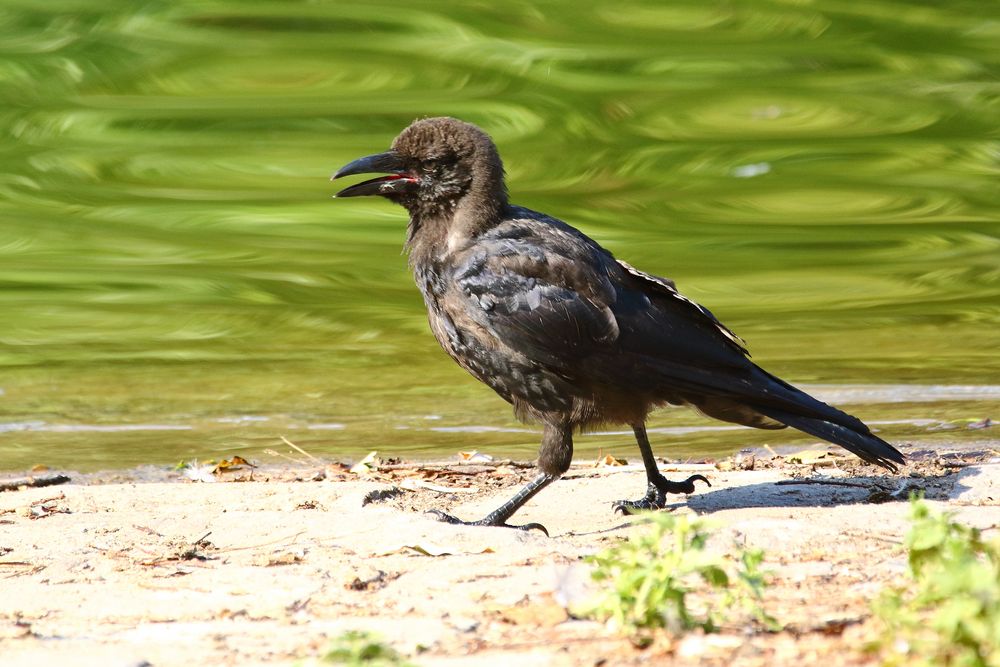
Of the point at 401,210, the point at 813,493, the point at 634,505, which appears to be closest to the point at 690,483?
the point at 634,505

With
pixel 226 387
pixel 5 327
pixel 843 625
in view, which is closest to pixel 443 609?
pixel 843 625

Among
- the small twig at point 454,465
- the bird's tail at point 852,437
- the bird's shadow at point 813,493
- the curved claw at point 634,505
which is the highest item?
the bird's tail at point 852,437

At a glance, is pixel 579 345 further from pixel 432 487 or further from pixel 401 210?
pixel 401 210

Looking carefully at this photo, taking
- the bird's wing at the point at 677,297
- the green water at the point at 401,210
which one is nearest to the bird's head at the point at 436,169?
the bird's wing at the point at 677,297

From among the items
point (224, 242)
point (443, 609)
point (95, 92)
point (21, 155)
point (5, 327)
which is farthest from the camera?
point (95, 92)

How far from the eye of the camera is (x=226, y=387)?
907 cm

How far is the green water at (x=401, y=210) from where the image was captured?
8.61m

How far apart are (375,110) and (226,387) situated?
6527 millimetres

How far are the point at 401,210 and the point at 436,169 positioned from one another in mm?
7956

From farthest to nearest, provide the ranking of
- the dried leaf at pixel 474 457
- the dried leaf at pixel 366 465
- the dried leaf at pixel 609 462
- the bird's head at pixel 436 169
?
the dried leaf at pixel 474 457 < the dried leaf at pixel 609 462 < the dried leaf at pixel 366 465 < the bird's head at pixel 436 169

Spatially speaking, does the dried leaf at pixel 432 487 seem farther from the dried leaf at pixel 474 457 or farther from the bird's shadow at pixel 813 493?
the bird's shadow at pixel 813 493

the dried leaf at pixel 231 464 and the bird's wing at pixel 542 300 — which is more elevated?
the bird's wing at pixel 542 300

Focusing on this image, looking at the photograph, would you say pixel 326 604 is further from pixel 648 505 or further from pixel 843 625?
pixel 648 505

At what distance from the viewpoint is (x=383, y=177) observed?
246 inches
